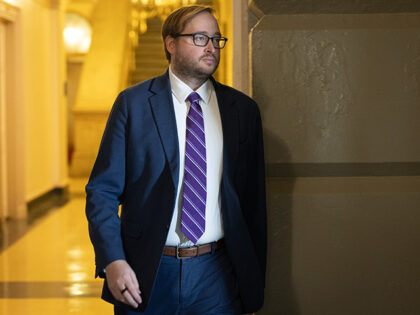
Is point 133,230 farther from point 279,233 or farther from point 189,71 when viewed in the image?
point 279,233

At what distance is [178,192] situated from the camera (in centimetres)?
180

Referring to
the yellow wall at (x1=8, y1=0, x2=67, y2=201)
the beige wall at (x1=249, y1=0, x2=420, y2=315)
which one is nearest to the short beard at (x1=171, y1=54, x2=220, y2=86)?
the beige wall at (x1=249, y1=0, x2=420, y2=315)

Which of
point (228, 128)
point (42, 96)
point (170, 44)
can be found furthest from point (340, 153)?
point (42, 96)

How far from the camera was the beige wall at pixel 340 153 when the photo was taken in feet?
6.95

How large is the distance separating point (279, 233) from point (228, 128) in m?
0.53

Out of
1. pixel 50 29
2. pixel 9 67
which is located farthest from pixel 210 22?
pixel 50 29

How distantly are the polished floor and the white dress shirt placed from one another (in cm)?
237

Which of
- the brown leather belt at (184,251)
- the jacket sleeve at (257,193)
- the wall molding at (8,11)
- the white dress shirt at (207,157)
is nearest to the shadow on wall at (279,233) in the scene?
the jacket sleeve at (257,193)

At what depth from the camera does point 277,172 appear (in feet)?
7.08

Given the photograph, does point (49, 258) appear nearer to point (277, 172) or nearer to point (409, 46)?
point (277, 172)

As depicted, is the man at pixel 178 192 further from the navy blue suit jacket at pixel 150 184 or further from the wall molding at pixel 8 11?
the wall molding at pixel 8 11

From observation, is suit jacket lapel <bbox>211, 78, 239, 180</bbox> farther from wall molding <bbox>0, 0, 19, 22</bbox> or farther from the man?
wall molding <bbox>0, 0, 19, 22</bbox>

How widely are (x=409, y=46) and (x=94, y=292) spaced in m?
3.09

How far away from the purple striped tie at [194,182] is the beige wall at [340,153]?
402 millimetres
